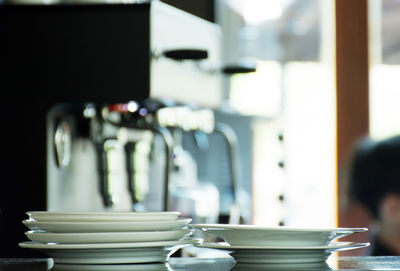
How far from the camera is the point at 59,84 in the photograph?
4.76ft

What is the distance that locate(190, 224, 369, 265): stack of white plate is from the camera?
78 centimetres

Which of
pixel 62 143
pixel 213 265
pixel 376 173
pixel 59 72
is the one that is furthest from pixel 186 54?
pixel 376 173

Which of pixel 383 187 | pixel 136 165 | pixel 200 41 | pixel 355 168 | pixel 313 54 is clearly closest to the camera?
pixel 200 41

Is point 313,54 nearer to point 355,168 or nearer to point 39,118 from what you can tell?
point 355,168

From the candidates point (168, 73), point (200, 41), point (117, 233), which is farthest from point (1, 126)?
point (117, 233)

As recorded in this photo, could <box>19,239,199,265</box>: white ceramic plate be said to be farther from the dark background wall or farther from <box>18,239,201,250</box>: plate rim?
the dark background wall

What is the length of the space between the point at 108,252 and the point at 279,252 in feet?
0.59

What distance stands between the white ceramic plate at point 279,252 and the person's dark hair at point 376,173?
6.25ft

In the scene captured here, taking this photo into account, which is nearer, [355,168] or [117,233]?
[117,233]

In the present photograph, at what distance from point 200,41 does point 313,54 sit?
2.74m

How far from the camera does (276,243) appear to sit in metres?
0.79

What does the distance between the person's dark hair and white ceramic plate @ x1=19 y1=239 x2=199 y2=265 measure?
6.46 ft

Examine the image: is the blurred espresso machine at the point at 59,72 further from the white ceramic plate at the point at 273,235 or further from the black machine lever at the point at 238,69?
the white ceramic plate at the point at 273,235

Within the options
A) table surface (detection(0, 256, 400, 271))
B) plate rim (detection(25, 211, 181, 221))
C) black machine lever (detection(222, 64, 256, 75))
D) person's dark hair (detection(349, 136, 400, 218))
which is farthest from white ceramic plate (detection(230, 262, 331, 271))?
person's dark hair (detection(349, 136, 400, 218))
